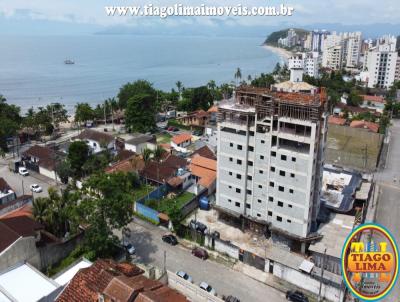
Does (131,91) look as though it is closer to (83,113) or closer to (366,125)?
(83,113)

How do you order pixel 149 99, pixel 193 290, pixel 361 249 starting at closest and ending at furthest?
pixel 361 249 < pixel 193 290 < pixel 149 99

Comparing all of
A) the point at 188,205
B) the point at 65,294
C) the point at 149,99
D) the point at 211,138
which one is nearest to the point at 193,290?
the point at 65,294

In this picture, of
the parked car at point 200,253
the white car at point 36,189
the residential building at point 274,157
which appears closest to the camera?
the residential building at point 274,157

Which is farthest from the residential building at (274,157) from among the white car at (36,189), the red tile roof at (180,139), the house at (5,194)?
the red tile roof at (180,139)

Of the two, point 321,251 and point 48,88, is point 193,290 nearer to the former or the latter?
point 321,251

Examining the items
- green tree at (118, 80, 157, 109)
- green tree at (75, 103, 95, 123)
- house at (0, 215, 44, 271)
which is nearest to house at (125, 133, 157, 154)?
green tree at (75, 103, 95, 123)

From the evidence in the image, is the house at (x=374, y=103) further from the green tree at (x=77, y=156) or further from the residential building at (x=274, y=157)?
the green tree at (x=77, y=156)
